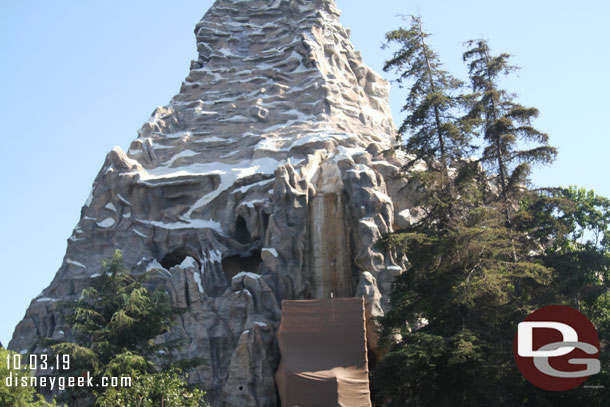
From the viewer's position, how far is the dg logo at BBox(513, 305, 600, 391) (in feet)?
73.3

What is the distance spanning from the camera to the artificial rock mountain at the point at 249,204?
3600 centimetres

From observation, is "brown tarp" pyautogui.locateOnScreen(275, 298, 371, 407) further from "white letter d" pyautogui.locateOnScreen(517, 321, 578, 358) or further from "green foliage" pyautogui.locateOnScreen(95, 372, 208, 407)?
"white letter d" pyautogui.locateOnScreen(517, 321, 578, 358)

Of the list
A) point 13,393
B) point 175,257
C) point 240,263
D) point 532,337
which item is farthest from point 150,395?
point 175,257

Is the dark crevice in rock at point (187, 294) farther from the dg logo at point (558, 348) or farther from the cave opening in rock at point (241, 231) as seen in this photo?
the dg logo at point (558, 348)

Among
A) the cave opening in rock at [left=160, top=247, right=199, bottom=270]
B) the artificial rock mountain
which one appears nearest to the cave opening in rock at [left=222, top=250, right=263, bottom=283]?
the artificial rock mountain

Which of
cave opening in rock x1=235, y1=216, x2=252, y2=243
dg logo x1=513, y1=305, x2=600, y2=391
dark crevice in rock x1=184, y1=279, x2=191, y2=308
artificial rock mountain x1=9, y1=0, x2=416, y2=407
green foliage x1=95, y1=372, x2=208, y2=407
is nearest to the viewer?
dg logo x1=513, y1=305, x2=600, y2=391

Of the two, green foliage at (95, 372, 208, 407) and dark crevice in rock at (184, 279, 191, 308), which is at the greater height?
dark crevice in rock at (184, 279, 191, 308)

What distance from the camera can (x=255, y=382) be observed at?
3406 centimetres

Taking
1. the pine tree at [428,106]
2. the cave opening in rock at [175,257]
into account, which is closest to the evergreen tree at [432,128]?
the pine tree at [428,106]

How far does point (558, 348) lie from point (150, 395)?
35.0 feet

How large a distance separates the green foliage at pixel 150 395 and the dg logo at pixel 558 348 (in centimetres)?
899

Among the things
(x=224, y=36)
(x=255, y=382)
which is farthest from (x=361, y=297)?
(x=224, y=36)

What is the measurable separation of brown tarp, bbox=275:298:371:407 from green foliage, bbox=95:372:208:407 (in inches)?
318

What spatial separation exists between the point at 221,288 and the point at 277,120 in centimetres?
1237
